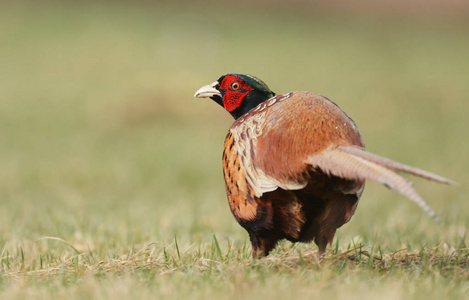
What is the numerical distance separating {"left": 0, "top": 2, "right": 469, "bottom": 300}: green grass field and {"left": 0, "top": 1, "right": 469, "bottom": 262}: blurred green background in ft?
0.14

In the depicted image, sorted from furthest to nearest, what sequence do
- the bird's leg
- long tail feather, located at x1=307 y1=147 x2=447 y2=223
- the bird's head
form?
the bird's head, the bird's leg, long tail feather, located at x1=307 y1=147 x2=447 y2=223

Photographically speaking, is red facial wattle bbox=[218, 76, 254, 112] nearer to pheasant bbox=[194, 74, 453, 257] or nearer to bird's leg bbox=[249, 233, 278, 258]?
pheasant bbox=[194, 74, 453, 257]

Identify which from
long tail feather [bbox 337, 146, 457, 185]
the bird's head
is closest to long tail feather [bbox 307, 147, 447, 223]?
long tail feather [bbox 337, 146, 457, 185]

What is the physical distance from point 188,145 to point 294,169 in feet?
23.3

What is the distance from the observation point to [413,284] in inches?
112

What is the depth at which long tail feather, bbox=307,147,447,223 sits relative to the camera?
8.76ft

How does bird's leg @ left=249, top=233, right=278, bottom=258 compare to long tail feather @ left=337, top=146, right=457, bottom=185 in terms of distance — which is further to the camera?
bird's leg @ left=249, top=233, right=278, bottom=258

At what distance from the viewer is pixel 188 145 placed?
1009 cm

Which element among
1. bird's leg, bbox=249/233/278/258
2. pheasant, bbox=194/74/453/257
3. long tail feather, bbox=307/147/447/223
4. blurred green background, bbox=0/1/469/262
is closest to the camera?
long tail feather, bbox=307/147/447/223

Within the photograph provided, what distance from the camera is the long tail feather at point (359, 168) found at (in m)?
2.67

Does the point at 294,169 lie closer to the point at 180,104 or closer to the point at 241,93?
the point at 241,93

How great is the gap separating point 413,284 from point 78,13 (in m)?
16.9

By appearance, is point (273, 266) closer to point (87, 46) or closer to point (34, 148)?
point (34, 148)

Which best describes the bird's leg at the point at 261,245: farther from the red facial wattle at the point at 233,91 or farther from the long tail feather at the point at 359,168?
the red facial wattle at the point at 233,91
